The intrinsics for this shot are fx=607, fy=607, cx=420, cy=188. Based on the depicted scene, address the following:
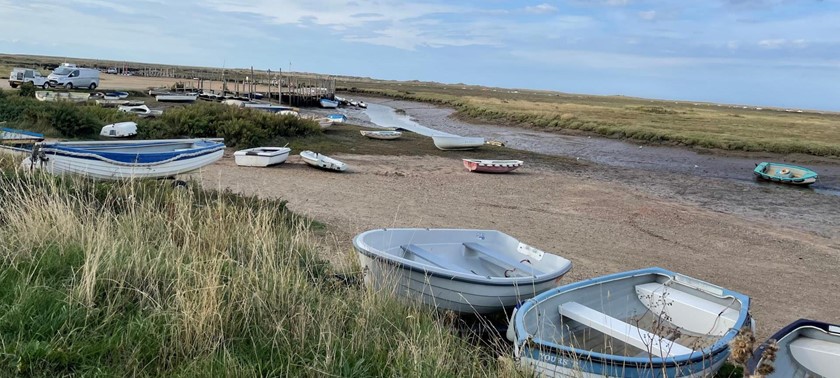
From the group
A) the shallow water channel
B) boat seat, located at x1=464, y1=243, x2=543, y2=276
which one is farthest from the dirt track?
the shallow water channel

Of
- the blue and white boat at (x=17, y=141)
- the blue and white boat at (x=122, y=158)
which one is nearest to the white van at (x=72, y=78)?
the blue and white boat at (x=17, y=141)

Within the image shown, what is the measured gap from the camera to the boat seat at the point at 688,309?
21.9 feet

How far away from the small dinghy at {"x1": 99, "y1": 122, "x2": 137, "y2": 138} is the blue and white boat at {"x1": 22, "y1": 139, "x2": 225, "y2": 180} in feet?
27.0

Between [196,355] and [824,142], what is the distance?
1888 inches

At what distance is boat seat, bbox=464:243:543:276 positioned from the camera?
8008 mm

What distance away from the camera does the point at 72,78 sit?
48938 millimetres

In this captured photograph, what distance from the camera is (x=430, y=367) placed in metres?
4.20

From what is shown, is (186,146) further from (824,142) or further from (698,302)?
(824,142)

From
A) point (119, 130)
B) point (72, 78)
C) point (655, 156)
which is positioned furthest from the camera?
point (72, 78)

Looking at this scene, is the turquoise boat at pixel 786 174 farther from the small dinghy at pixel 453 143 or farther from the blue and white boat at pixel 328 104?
the blue and white boat at pixel 328 104

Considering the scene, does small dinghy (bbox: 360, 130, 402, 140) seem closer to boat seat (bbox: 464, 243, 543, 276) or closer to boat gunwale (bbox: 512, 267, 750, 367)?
boat seat (bbox: 464, 243, 543, 276)

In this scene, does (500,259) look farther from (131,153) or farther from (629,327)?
(131,153)

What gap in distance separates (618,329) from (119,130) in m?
20.3

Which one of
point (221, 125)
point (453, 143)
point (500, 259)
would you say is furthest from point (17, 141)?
point (453, 143)
